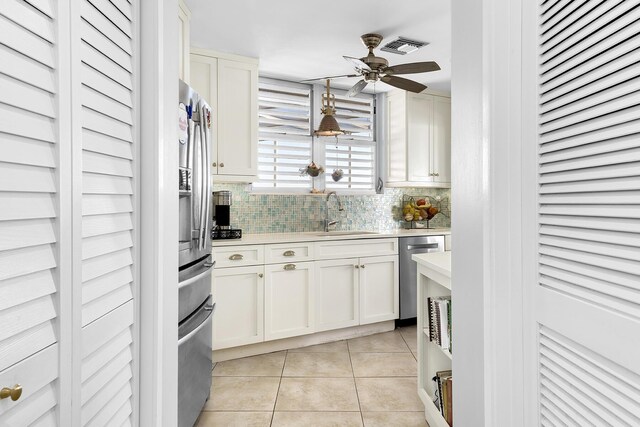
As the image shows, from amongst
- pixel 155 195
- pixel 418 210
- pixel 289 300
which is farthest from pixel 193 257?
pixel 418 210


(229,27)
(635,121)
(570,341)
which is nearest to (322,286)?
(229,27)

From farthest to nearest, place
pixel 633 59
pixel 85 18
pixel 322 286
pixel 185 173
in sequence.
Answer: pixel 322 286 < pixel 185 173 < pixel 85 18 < pixel 633 59

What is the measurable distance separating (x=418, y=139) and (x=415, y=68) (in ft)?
5.43

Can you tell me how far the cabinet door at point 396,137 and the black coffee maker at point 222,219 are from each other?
1982mm

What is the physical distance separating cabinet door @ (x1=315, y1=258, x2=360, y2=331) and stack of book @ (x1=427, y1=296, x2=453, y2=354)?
141 cm

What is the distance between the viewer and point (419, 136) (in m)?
4.20

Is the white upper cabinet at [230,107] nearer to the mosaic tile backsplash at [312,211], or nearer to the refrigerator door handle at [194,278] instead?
the mosaic tile backsplash at [312,211]

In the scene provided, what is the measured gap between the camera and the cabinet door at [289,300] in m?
3.07

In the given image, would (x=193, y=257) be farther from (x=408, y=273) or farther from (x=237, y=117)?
(x=408, y=273)

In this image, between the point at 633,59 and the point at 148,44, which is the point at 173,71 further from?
the point at 633,59

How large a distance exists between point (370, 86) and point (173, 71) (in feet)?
10.6

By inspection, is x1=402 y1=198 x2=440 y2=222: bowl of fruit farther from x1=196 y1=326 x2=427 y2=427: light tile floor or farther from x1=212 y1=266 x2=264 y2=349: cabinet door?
x1=212 y1=266 x2=264 y2=349: cabinet door

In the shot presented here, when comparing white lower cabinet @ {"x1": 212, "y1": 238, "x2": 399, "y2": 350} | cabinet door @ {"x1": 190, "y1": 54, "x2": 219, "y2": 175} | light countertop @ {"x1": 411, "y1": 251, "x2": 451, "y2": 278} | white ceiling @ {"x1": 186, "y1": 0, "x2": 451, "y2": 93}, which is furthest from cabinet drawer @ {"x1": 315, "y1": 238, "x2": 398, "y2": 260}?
white ceiling @ {"x1": 186, "y1": 0, "x2": 451, "y2": 93}

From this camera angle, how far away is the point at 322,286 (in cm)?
332
